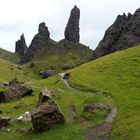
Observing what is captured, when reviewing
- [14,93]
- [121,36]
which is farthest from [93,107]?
[121,36]

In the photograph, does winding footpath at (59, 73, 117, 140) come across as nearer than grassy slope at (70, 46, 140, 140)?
Yes

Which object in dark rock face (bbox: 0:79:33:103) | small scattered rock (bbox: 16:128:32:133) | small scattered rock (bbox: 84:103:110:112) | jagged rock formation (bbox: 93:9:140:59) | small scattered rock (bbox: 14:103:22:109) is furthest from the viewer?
jagged rock formation (bbox: 93:9:140:59)

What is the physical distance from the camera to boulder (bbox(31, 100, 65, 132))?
186ft

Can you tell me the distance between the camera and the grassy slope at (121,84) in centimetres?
5519

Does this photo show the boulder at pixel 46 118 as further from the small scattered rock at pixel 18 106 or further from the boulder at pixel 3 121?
the small scattered rock at pixel 18 106

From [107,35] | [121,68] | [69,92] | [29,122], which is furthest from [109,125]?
[107,35]

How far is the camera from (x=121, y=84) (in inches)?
3445

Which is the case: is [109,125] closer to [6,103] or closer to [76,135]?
[76,135]

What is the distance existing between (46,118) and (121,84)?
34.0m

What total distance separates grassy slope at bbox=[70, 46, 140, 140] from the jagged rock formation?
46889 mm

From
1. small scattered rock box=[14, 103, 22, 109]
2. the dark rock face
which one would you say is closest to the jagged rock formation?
the dark rock face

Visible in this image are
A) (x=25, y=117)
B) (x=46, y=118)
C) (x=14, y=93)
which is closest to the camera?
(x=46, y=118)

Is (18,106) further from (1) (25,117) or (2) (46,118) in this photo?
(2) (46,118)

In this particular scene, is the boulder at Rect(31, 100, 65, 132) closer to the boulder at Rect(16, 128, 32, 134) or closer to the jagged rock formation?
the boulder at Rect(16, 128, 32, 134)
